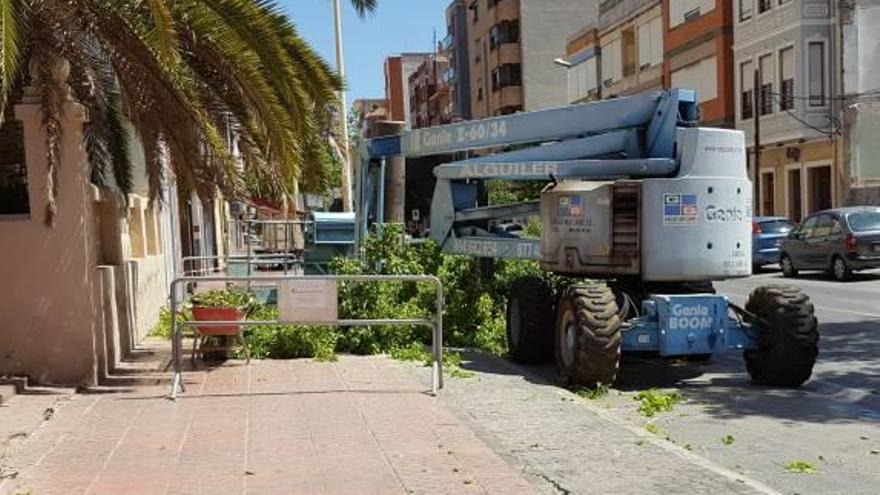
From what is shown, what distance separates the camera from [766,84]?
35.8m

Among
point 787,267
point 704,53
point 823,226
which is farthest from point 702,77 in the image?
point 823,226

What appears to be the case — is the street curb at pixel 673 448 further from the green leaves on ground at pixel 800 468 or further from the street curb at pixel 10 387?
the street curb at pixel 10 387

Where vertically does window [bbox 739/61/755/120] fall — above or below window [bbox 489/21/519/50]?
below

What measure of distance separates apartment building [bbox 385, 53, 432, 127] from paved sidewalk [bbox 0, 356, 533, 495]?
390 ft

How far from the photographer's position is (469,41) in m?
82.4

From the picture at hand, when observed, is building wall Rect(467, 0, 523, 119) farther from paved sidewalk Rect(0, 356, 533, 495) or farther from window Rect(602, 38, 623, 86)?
paved sidewalk Rect(0, 356, 533, 495)

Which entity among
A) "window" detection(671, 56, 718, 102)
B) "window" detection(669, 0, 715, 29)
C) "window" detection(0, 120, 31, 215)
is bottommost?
"window" detection(0, 120, 31, 215)

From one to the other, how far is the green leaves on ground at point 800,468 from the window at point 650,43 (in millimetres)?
40428

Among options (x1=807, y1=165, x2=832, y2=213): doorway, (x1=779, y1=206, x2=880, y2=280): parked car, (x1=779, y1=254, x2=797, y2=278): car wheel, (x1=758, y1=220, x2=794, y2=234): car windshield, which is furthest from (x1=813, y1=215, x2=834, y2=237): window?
(x1=807, y1=165, x2=832, y2=213): doorway

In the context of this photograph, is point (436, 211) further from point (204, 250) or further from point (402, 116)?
point (402, 116)

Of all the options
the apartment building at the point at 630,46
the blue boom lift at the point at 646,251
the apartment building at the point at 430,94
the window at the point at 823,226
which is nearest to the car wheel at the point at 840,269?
the window at the point at 823,226

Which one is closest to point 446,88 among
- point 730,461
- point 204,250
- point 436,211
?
point 204,250

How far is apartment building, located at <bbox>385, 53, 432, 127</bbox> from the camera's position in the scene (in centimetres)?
12762

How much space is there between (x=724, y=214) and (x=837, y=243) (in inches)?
536
